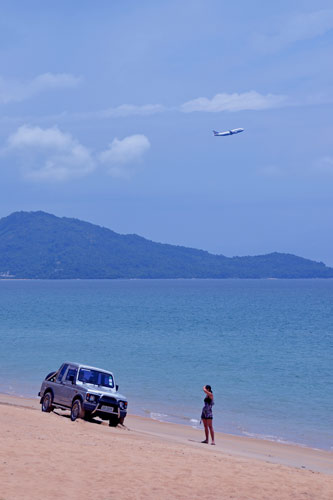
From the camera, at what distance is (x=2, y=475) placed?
12477 millimetres

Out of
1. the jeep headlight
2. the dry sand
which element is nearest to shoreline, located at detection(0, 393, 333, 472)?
the dry sand

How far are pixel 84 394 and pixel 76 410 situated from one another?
0.64 m

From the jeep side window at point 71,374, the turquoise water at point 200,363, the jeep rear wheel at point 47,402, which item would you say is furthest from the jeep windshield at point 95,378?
the turquoise water at point 200,363

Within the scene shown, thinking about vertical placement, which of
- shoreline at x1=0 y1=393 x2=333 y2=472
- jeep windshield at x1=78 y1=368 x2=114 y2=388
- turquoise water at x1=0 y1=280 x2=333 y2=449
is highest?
jeep windshield at x1=78 y1=368 x2=114 y2=388

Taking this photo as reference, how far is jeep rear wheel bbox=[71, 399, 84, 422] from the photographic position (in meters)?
20.2

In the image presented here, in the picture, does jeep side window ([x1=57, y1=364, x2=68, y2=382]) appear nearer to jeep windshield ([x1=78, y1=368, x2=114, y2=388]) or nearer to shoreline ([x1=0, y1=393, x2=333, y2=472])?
jeep windshield ([x1=78, y1=368, x2=114, y2=388])

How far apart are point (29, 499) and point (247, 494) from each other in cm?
402

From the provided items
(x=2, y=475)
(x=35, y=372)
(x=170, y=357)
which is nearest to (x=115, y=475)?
(x=2, y=475)

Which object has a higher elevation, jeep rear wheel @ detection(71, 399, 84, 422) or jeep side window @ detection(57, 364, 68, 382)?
jeep side window @ detection(57, 364, 68, 382)

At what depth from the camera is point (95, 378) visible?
21.3 m

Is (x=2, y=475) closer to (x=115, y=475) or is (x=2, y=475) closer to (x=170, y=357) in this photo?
(x=115, y=475)

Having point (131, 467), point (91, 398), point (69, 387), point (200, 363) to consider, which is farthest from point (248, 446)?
point (200, 363)

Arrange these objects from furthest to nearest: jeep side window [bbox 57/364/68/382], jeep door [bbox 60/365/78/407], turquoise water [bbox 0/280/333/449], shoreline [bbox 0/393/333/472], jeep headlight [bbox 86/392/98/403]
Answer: turquoise water [bbox 0/280/333/449], jeep side window [bbox 57/364/68/382], jeep door [bbox 60/365/78/407], jeep headlight [bbox 86/392/98/403], shoreline [bbox 0/393/333/472]

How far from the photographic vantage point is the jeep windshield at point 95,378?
69.2 feet
